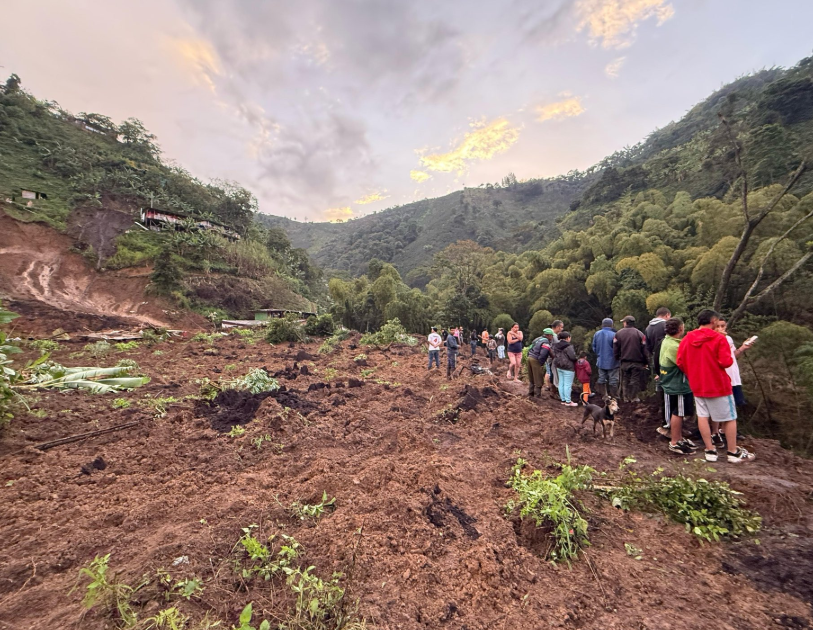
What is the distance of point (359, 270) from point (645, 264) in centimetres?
6227

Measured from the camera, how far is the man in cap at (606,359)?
5.31 meters

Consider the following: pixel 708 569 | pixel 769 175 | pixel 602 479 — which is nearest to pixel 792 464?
pixel 602 479

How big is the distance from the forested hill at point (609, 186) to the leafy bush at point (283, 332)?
1599 centimetres

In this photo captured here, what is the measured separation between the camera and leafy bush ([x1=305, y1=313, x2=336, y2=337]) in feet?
66.0

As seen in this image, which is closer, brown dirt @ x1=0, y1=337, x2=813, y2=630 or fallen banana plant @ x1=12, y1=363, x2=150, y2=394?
brown dirt @ x1=0, y1=337, x2=813, y2=630

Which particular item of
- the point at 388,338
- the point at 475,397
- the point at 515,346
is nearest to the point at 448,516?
the point at 475,397

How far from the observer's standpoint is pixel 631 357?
16.7ft

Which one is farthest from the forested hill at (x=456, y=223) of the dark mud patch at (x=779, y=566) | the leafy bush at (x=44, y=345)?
the dark mud patch at (x=779, y=566)

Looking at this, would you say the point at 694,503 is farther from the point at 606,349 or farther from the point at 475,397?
the point at 475,397

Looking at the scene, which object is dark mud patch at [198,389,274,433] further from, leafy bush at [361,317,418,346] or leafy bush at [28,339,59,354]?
leafy bush at [361,317,418,346]

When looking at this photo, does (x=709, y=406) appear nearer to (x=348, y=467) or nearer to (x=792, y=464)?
(x=792, y=464)

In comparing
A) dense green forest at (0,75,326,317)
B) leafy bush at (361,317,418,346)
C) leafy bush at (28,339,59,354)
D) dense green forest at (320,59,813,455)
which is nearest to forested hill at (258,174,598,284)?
dense green forest at (0,75,326,317)

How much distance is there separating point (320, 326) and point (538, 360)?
1591 centimetres

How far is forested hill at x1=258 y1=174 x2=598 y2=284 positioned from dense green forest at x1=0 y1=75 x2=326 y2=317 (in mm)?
24187
